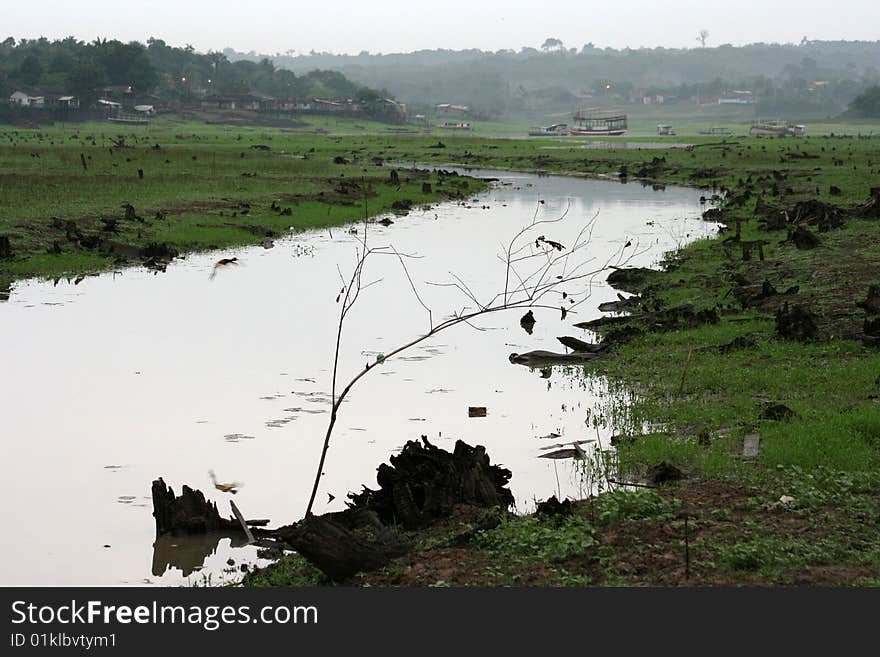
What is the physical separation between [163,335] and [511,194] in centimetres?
3618

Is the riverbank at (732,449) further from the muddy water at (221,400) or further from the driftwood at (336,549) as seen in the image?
the muddy water at (221,400)

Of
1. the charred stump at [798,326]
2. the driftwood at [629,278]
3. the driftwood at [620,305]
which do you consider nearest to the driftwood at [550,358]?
the charred stump at [798,326]

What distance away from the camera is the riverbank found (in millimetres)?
8750

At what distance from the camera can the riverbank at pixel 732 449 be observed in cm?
875

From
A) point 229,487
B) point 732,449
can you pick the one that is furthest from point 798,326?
point 229,487

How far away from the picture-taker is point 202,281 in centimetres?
2717

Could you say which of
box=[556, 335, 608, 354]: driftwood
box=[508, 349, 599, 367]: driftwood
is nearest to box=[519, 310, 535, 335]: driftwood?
box=[556, 335, 608, 354]: driftwood

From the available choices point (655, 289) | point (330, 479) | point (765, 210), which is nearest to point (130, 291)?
point (655, 289)

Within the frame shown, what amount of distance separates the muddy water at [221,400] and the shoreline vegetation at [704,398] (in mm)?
1234

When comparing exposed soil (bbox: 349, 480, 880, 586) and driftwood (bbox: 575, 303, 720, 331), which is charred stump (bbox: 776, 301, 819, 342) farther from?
exposed soil (bbox: 349, 480, 880, 586)

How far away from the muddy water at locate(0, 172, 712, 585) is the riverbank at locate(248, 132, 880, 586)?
122 cm

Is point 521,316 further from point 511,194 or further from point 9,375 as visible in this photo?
point 511,194

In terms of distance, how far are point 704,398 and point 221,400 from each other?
272 inches

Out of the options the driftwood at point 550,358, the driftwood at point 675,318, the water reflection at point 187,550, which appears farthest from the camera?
the driftwood at point 675,318
